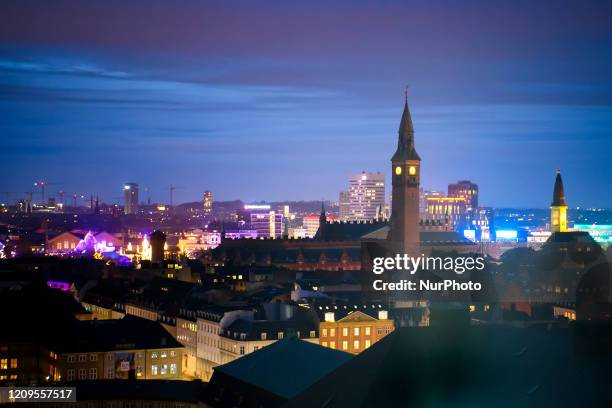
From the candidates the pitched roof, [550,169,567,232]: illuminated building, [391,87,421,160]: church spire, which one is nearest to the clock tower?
[391,87,421,160]: church spire

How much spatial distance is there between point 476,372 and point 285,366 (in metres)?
25.5

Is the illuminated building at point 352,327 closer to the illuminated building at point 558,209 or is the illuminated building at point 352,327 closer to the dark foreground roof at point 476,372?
the dark foreground roof at point 476,372

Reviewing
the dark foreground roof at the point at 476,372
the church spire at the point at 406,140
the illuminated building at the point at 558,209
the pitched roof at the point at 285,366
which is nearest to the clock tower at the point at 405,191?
the church spire at the point at 406,140

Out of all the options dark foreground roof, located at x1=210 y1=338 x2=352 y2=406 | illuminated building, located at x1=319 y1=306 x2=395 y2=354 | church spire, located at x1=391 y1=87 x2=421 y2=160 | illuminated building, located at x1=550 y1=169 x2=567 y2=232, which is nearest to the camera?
dark foreground roof, located at x1=210 y1=338 x2=352 y2=406

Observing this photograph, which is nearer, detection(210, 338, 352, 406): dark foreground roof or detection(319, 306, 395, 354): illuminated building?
detection(210, 338, 352, 406): dark foreground roof

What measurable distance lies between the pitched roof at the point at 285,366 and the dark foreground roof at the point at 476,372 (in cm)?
1925

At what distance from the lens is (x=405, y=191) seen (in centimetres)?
12812

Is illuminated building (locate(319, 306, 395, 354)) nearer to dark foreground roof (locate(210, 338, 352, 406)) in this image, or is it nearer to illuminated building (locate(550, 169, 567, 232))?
dark foreground roof (locate(210, 338, 352, 406))

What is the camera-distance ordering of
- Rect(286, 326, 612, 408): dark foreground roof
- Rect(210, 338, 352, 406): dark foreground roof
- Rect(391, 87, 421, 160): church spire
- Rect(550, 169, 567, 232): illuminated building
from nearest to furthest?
Rect(286, 326, 612, 408): dark foreground roof, Rect(210, 338, 352, 406): dark foreground roof, Rect(391, 87, 421, 160): church spire, Rect(550, 169, 567, 232): illuminated building

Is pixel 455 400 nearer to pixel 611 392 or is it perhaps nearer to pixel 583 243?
pixel 611 392

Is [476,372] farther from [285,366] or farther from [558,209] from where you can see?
[558,209]

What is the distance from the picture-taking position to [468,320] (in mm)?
23375

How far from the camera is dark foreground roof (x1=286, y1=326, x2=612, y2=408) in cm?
2106

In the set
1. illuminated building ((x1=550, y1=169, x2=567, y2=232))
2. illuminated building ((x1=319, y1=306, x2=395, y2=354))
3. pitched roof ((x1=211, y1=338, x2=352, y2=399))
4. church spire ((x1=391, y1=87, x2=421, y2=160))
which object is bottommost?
illuminated building ((x1=319, y1=306, x2=395, y2=354))
